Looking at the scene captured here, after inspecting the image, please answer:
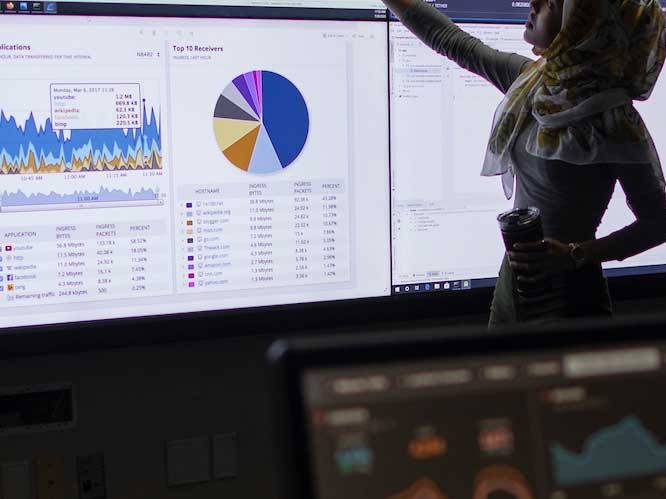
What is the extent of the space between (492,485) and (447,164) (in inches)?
23.4

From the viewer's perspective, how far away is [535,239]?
97 cm

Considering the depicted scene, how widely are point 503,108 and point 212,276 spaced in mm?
403

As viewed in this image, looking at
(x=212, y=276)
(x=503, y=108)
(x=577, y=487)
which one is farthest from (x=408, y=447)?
(x=503, y=108)

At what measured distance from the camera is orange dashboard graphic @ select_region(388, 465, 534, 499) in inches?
18.2

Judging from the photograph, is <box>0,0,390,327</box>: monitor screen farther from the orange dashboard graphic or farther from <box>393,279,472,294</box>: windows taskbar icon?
the orange dashboard graphic

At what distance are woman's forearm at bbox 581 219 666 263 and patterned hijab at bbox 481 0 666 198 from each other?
0.30 ft

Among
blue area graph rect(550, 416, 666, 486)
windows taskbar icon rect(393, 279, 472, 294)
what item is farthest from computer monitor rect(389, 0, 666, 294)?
blue area graph rect(550, 416, 666, 486)

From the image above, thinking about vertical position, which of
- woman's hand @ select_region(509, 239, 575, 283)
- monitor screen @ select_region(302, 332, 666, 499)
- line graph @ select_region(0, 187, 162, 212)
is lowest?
monitor screen @ select_region(302, 332, 666, 499)

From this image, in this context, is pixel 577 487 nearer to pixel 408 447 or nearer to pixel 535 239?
pixel 408 447

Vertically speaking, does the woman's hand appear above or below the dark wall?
above

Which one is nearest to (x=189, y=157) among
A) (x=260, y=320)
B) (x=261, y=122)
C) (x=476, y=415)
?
(x=261, y=122)

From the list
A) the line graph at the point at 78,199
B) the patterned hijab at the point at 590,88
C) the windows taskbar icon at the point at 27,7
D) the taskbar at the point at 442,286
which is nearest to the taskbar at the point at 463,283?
the taskbar at the point at 442,286

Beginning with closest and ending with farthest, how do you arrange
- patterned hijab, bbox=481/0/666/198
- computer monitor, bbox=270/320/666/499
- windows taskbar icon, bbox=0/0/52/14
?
1. computer monitor, bbox=270/320/666/499
2. windows taskbar icon, bbox=0/0/52/14
3. patterned hijab, bbox=481/0/666/198

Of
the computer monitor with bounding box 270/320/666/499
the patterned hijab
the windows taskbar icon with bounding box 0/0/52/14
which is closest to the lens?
the computer monitor with bounding box 270/320/666/499
